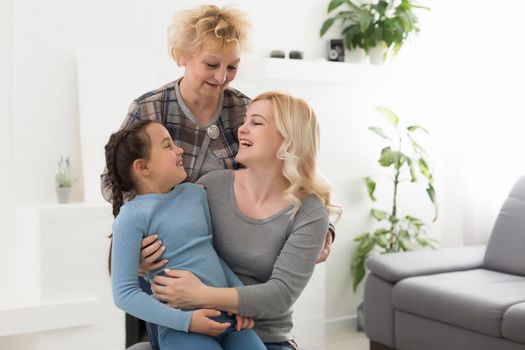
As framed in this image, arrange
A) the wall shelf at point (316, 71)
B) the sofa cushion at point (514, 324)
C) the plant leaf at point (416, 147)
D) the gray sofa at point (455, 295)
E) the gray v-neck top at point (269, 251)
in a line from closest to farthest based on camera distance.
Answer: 1. the gray v-neck top at point (269, 251)
2. the sofa cushion at point (514, 324)
3. the gray sofa at point (455, 295)
4. the wall shelf at point (316, 71)
5. the plant leaf at point (416, 147)

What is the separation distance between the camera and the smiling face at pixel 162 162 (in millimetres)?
2059

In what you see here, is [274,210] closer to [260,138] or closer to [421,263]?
[260,138]

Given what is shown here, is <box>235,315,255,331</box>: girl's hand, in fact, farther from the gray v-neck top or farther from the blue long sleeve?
the blue long sleeve

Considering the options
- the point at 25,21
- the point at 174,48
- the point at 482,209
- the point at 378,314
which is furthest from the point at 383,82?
the point at 174,48

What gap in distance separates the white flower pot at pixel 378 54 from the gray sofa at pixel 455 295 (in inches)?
42.1

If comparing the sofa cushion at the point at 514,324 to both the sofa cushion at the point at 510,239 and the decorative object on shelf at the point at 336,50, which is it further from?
the decorative object on shelf at the point at 336,50

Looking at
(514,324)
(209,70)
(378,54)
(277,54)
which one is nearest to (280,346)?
(209,70)

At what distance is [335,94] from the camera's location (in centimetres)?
485

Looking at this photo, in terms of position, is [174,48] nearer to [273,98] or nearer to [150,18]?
[273,98]

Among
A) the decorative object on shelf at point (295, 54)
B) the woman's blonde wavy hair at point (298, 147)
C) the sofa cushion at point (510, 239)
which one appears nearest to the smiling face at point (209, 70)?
the woman's blonde wavy hair at point (298, 147)

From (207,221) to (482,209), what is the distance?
321 cm

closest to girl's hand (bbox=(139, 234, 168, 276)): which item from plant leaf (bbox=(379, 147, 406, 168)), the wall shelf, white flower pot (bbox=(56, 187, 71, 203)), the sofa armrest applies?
white flower pot (bbox=(56, 187, 71, 203))

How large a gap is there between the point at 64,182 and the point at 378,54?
201cm

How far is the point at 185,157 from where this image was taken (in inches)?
91.6
